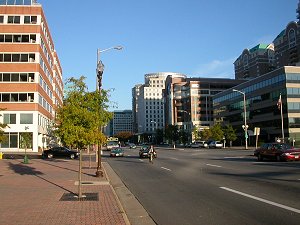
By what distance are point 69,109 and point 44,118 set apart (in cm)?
6167

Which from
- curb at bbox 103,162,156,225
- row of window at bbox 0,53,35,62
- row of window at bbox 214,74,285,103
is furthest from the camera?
row of window at bbox 214,74,285,103

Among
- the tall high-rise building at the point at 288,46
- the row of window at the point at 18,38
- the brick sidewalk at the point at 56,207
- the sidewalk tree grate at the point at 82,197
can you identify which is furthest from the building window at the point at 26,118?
the tall high-rise building at the point at 288,46

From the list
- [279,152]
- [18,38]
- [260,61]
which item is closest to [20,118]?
[18,38]

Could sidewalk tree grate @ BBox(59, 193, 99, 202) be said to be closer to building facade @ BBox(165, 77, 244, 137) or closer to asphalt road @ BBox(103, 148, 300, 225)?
asphalt road @ BBox(103, 148, 300, 225)

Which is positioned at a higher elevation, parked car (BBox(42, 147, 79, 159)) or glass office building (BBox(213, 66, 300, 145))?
glass office building (BBox(213, 66, 300, 145))

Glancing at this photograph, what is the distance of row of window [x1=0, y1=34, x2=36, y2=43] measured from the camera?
64750mm

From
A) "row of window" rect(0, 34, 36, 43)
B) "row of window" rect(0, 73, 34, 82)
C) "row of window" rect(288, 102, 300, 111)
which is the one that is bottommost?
"row of window" rect(288, 102, 300, 111)

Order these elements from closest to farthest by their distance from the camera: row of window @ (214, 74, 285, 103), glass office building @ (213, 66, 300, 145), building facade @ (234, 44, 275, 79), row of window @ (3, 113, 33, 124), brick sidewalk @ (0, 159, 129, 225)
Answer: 1. brick sidewalk @ (0, 159, 129, 225)
2. row of window @ (3, 113, 33, 124)
3. glass office building @ (213, 66, 300, 145)
4. row of window @ (214, 74, 285, 103)
5. building facade @ (234, 44, 275, 79)

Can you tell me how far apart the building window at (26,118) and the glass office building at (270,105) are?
42.9 m

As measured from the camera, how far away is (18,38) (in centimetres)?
6525

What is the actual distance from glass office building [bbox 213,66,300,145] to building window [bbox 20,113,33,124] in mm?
42910

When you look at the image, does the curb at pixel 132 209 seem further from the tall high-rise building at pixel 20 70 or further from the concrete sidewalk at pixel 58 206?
the tall high-rise building at pixel 20 70

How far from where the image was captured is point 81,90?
48.4 feet

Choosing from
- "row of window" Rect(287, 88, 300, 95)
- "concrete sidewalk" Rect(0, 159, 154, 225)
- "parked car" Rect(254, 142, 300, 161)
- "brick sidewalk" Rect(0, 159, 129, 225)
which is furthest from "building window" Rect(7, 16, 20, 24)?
"row of window" Rect(287, 88, 300, 95)
